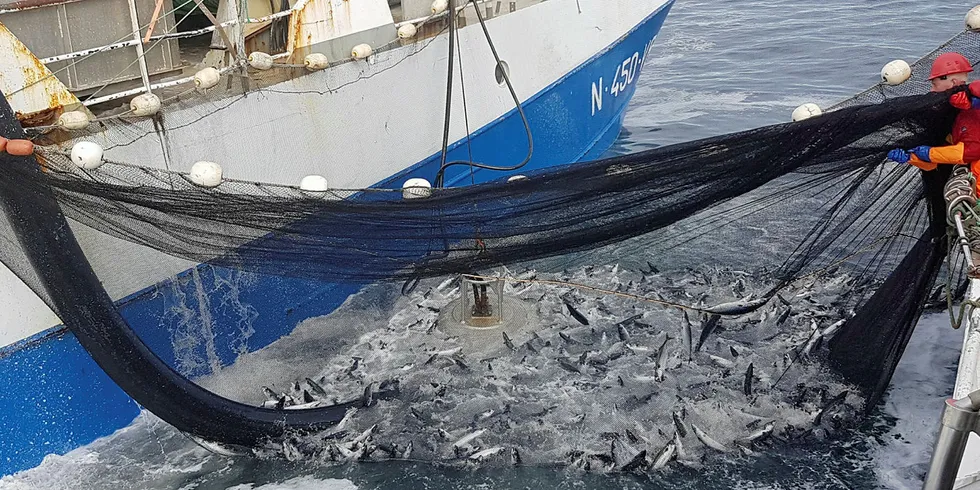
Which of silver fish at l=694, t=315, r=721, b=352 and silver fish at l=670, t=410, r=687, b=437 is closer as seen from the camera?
silver fish at l=670, t=410, r=687, b=437

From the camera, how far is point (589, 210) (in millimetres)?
5332

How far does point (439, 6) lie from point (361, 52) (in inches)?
45.2

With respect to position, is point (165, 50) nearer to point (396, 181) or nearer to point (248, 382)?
point (396, 181)

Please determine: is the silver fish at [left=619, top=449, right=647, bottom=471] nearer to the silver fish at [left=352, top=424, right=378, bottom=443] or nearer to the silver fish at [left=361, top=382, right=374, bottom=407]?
the silver fish at [left=352, top=424, right=378, bottom=443]

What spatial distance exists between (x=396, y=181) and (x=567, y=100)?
3.60 meters

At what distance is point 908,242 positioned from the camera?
584cm

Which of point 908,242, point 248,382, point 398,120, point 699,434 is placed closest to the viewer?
point 908,242

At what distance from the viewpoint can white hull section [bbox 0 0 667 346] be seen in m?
6.09

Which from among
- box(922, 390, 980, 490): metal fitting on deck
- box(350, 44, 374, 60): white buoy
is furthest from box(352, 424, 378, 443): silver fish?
box(922, 390, 980, 490): metal fitting on deck

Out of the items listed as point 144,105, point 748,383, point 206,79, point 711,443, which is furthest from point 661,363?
point 144,105

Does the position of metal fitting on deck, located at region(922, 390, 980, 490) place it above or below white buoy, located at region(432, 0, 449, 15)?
below

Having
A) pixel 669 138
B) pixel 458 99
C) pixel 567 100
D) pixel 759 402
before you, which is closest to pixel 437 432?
pixel 759 402

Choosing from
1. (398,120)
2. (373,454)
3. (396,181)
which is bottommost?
(373,454)

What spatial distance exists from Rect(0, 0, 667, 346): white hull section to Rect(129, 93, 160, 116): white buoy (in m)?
0.26
